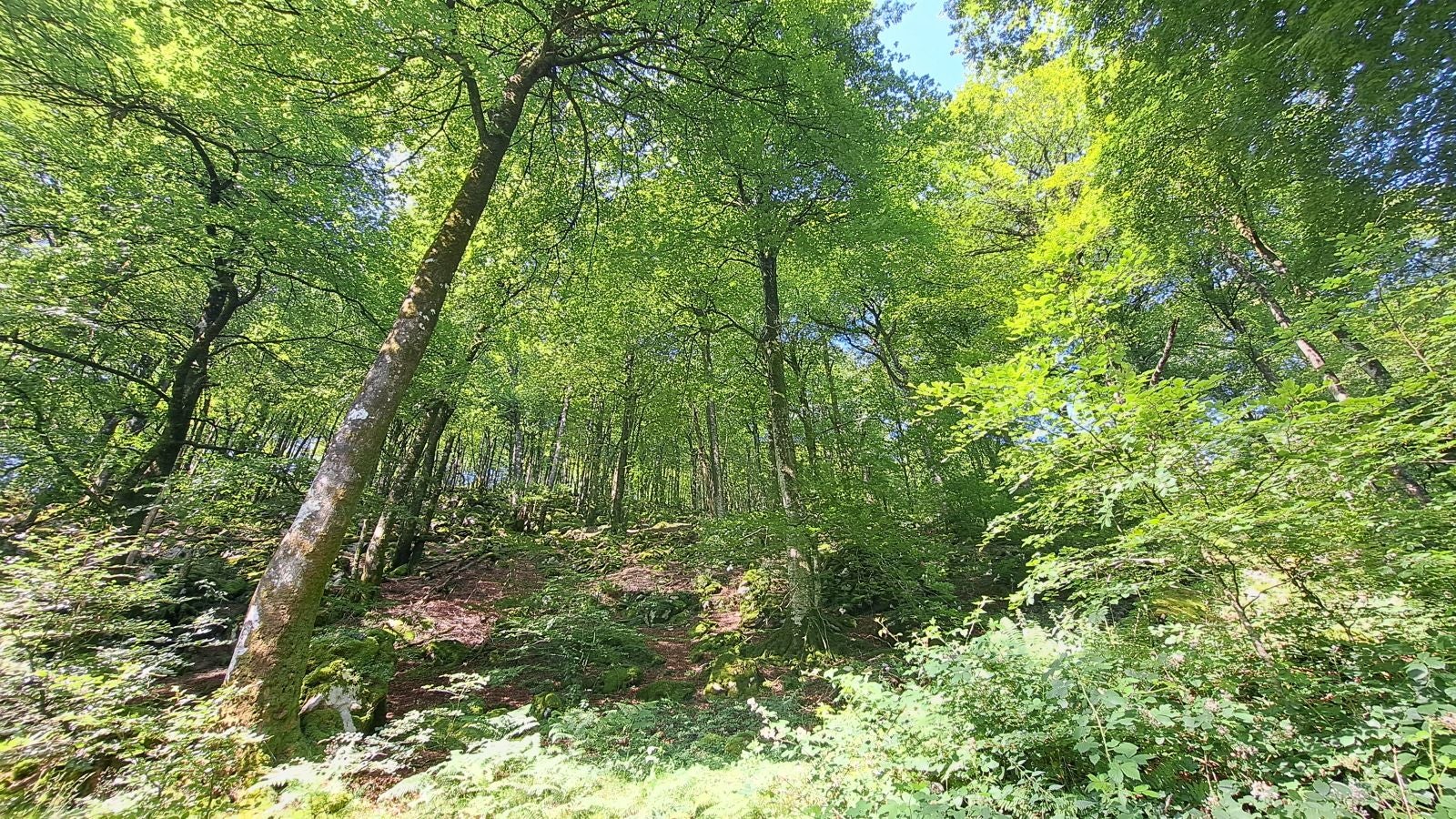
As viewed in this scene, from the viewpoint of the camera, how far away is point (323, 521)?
418 cm

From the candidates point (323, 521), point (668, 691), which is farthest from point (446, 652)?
point (323, 521)

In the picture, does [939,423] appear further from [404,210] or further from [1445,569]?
[404,210]

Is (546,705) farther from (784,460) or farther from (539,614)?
(784,460)

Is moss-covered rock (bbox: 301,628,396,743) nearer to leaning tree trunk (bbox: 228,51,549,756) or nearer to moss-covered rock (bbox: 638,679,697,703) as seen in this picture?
leaning tree trunk (bbox: 228,51,549,756)

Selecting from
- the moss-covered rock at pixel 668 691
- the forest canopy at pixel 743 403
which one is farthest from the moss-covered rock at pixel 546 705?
the moss-covered rock at pixel 668 691

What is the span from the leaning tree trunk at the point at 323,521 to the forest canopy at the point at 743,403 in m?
0.04

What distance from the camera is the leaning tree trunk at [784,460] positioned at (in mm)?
8758

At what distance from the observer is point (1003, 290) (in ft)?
38.0

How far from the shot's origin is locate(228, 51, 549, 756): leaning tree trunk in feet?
12.0

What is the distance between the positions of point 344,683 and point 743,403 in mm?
7427

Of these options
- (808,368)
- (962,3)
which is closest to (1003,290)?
(962,3)

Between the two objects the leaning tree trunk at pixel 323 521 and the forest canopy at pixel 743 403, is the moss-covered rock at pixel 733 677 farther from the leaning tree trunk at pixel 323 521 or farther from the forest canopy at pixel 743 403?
the leaning tree trunk at pixel 323 521

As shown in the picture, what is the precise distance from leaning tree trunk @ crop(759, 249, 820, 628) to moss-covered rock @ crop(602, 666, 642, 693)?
2763mm

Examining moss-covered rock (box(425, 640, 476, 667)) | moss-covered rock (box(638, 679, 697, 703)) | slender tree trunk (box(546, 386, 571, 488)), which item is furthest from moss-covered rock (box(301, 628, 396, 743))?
slender tree trunk (box(546, 386, 571, 488))
